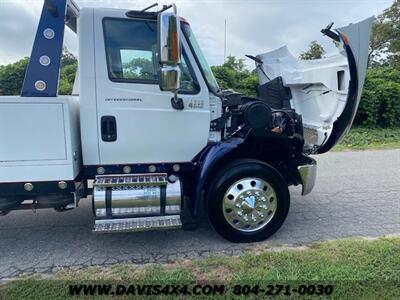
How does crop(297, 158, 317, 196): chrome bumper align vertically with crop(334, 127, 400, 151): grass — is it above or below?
above

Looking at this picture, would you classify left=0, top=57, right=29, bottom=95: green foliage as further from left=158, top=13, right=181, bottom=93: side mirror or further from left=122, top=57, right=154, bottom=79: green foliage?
left=158, top=13, right=181, bottom=93: side mirror

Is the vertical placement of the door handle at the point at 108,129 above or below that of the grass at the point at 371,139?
above

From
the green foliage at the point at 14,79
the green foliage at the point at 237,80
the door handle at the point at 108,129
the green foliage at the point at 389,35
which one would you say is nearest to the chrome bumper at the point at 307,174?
the door handle at the point at 108,129

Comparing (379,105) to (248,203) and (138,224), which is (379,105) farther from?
(138,224)

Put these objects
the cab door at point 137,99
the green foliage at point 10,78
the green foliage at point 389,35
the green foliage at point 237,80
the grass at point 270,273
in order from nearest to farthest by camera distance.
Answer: the grass at point 270,273 → the cab door at point 137,99 → the green foliage at point 10,78 → the green foliage at point 237,80 → the green foliage at point 389,35

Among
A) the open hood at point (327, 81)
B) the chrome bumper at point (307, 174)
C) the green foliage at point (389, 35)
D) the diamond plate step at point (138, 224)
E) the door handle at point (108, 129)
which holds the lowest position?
the diamond plate step at point (138, 224)

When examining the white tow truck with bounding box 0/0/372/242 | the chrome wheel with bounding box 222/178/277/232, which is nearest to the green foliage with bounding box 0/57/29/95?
the white tow truck with bounding box 0/0/372/242

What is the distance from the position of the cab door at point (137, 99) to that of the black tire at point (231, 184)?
0.56 m

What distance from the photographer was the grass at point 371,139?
32.0 ft

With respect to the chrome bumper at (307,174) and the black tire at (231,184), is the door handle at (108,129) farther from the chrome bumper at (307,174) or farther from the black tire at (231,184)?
the chrome bumper at (307,174)

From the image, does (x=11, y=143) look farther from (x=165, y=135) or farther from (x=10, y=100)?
(x=165, y=135)

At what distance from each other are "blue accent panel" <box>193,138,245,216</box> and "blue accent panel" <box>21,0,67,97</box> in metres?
1.71

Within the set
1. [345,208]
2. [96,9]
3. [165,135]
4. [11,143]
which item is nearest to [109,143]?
[165,135]

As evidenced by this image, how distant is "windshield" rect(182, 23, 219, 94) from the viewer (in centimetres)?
367
